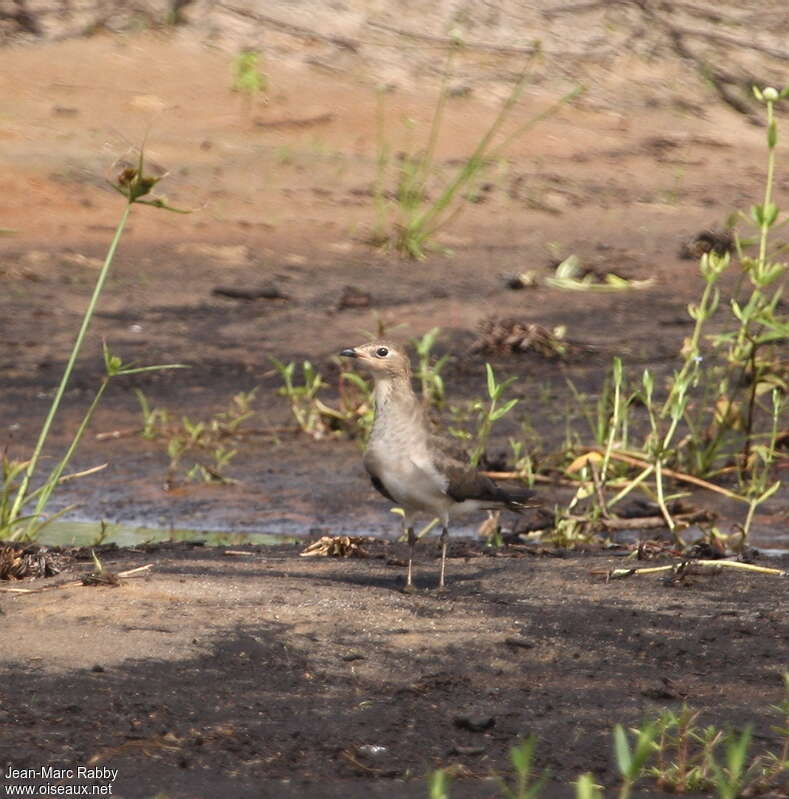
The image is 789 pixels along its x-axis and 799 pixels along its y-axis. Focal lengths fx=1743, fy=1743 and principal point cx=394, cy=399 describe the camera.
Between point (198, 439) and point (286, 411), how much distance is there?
822mm

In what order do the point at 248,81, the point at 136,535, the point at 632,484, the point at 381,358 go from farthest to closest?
the point at 248,81 → the point at 136,535 → the point at 632,484 → the point at 381,358

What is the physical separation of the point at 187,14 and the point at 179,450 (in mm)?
9987

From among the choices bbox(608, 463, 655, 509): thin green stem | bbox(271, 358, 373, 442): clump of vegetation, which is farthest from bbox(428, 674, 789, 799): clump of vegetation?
bbox(271, 358, 373, 442): clump of vegetation

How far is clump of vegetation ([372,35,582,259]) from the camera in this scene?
13281 millimetres

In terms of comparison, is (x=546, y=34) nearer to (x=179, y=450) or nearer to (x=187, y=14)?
(x=187, y=14)

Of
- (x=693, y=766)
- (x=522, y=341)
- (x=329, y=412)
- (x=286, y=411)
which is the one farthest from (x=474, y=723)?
(x=522, y=341)

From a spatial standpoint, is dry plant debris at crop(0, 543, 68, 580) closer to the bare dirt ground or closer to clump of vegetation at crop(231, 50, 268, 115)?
the bare dirt ground

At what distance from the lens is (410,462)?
5590 mm

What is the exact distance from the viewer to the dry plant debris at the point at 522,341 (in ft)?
34.4

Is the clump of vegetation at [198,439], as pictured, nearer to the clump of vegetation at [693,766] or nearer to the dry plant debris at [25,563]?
the dry plant debris at [25,563]

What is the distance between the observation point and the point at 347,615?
504 cm

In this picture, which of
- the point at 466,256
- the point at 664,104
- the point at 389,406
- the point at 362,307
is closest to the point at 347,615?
the point at 389,406

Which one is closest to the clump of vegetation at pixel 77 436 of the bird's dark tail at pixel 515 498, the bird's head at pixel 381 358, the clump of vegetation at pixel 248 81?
the bird's head at pixel 381 358

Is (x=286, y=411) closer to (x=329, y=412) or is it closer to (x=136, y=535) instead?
(x=329, y=412)
